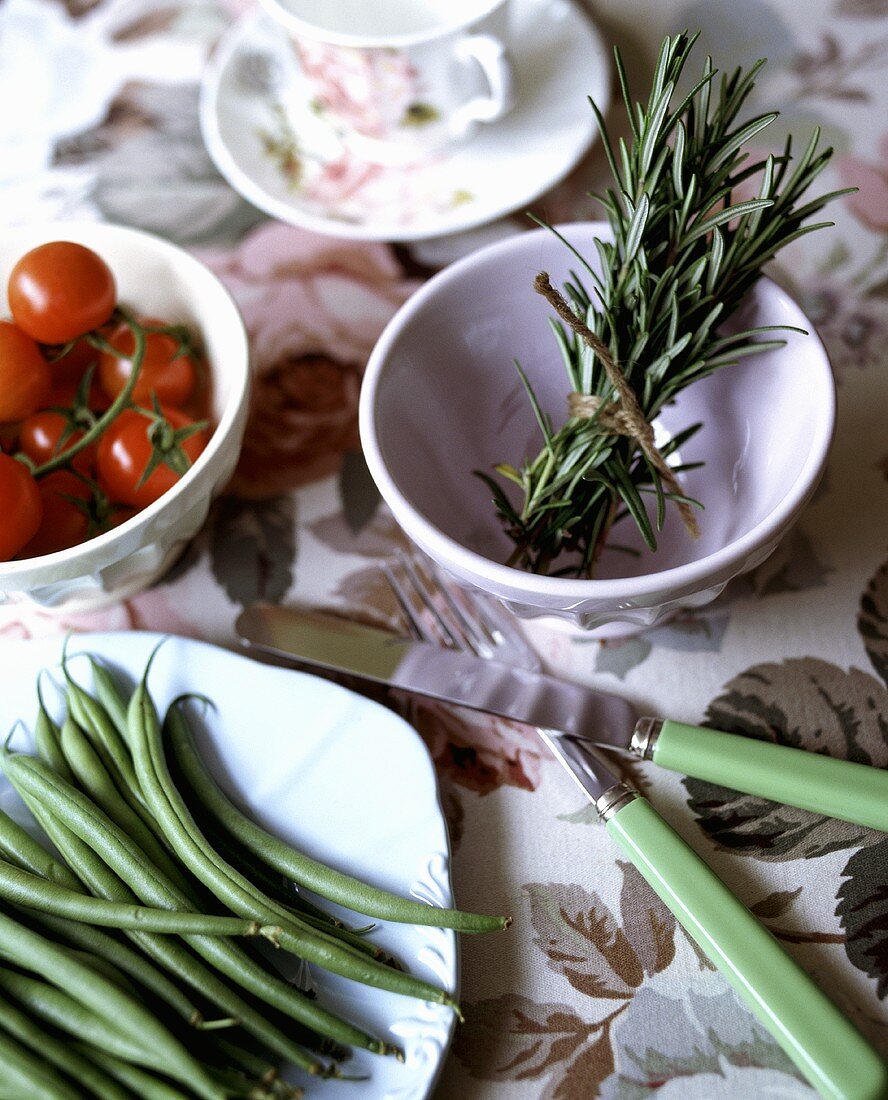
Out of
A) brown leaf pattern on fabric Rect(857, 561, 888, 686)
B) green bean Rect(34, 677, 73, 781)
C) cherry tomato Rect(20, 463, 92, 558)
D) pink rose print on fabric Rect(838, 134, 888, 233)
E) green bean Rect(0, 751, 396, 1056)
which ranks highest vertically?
pink rose print on fabric Rect(838, 134, 888, 233)

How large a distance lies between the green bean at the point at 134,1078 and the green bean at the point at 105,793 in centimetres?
10

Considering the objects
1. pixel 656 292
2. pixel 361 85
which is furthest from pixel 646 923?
pixel 361 85

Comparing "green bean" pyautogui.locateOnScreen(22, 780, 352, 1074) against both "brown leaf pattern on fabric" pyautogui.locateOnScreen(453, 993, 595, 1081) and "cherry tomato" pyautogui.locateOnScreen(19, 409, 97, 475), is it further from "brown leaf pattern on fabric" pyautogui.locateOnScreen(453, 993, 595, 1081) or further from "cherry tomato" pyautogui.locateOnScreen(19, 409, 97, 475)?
"cherry tomato" pyautogui.locateOnScreen(19, 409, 97, 475)

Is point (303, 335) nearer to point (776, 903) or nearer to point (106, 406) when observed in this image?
point (106, 406)

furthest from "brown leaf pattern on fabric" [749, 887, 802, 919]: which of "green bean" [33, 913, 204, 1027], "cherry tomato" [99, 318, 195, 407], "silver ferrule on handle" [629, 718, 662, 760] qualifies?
"cherry tomato" [99, 318, 195, 407]

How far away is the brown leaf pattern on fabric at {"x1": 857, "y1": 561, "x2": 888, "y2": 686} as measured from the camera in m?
0.66

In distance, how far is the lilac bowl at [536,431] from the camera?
548mm

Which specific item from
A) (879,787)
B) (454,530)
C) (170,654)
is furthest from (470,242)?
(879,787)

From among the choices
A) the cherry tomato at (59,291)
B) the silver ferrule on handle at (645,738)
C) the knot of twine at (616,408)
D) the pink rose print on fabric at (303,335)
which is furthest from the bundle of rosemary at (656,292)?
the cherry tomato at (59,291)

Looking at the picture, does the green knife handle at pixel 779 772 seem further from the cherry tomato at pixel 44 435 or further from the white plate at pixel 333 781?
the cherry tomato at pixel 44 435

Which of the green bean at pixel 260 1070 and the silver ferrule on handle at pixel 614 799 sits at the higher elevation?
the silver ferrule on handle at pixel 614 799

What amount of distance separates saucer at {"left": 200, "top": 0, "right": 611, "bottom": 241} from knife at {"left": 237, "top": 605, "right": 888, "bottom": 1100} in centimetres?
36

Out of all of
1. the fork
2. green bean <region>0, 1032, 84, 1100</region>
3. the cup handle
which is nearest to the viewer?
green bean <region>0, 1032, 84, 1100</region>

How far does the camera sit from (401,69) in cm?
80
